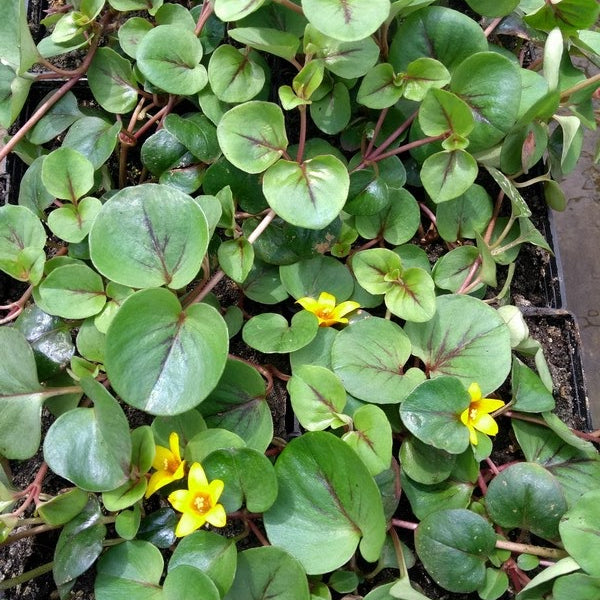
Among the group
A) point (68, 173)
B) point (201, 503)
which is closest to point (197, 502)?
point (201, 503)

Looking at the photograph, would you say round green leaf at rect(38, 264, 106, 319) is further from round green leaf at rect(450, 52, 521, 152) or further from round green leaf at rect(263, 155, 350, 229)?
round green leaf at rect(450, 52, 521, 152)

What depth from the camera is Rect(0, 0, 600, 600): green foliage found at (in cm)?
82

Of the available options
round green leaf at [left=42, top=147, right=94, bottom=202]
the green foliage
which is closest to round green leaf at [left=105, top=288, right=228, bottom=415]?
the green foliage

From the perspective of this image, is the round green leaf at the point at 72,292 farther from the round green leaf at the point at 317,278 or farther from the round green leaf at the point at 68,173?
the round green leaf at the point at 317,278

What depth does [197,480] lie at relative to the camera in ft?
2.65

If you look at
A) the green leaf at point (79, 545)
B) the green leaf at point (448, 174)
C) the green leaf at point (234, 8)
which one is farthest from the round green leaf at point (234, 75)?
the green leaf at point (79, 545)

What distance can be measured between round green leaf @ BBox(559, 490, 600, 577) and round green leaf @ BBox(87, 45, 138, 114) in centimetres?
99

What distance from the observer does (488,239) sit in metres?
1.11

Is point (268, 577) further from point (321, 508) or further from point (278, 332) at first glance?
point (278, 332)

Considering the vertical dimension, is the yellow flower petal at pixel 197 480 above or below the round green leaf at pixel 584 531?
above

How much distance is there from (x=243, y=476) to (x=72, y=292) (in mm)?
398

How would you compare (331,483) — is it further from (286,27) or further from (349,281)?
(286,27)

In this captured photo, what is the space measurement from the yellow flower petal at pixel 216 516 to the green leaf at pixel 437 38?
768 millimetres

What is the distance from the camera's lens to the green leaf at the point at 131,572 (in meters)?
0.86
